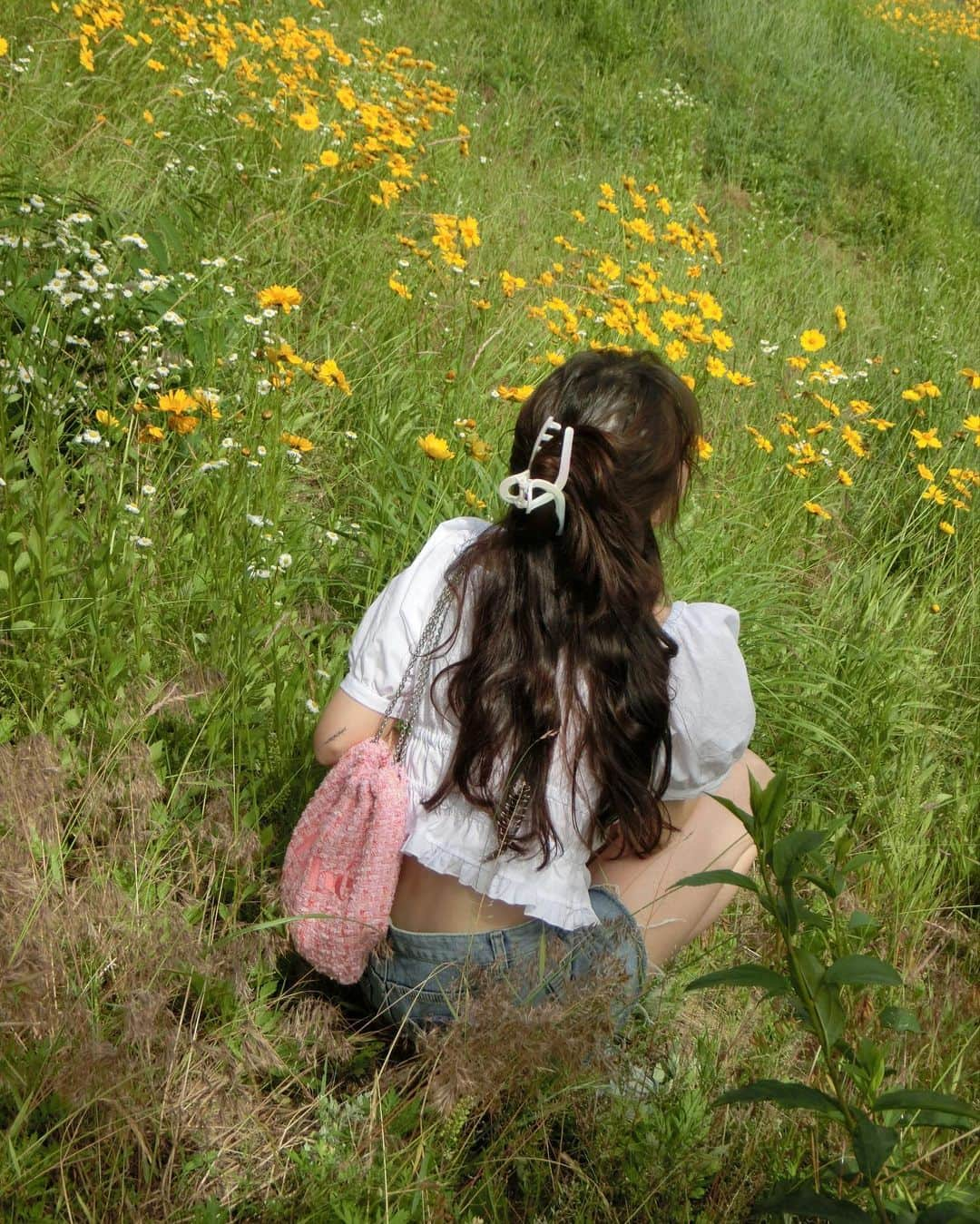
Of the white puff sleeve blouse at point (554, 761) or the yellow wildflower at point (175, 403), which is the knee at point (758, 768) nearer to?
the white puff sleeve blouse at point (554, 761)

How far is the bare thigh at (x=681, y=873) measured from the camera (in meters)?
1.89

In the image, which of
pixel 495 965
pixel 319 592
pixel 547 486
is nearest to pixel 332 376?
pixel 319 592

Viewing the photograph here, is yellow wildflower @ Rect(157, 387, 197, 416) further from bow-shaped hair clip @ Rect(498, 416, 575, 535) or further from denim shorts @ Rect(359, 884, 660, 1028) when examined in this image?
denim shorts @ Rect(359, 884, 660, 1028)

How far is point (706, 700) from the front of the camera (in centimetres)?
172

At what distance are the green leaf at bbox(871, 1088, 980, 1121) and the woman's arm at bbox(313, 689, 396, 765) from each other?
0.93 metres

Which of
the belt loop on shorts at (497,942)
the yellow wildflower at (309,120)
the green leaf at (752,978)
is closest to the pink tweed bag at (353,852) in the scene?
the belt loop on shorts at (497,942)

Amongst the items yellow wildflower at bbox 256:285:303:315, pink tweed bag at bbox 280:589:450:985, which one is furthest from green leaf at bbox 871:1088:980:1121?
yellow wildflower at bbox 256:285:303:315

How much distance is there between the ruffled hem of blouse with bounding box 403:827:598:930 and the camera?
1.67 metres

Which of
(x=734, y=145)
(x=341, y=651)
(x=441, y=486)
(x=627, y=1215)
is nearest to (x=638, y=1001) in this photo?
(x=627, y=1215)

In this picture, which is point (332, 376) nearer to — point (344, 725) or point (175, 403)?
point (175, 403)

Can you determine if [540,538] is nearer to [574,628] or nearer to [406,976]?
[574,628]

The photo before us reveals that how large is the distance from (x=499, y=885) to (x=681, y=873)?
0.40 meters

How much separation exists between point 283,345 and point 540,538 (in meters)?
0.88

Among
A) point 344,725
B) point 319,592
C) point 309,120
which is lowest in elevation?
point 319,592
